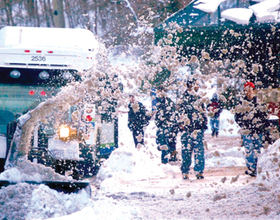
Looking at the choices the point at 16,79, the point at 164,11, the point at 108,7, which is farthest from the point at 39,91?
the point at 108,7

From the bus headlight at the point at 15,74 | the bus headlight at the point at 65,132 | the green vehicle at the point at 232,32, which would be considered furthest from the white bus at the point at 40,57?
Answer: the green vehicle at the point at 232,32

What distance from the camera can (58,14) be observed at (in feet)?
49.9

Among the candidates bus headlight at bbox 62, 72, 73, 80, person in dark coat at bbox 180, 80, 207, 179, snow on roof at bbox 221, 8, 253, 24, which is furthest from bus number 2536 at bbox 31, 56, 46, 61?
snow on roof at bbox 221, 8, 253, 24

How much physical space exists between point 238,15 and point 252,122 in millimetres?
4283

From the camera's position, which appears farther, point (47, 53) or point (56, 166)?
point (47, 53)

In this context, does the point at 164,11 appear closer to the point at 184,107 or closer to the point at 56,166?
the point at 184,107

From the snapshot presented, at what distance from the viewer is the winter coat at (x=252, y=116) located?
5.94 meters

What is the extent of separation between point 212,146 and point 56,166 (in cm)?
573

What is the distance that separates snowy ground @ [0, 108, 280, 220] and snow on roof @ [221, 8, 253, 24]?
4600 mm

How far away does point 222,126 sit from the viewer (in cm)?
1390

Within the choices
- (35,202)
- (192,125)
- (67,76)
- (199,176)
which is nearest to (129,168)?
(199,176)

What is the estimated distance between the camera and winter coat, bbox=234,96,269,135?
5.94 m

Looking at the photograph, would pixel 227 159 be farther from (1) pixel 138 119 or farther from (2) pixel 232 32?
(2) pixel 232 32

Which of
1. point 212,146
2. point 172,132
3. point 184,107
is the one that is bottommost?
point 212,146
